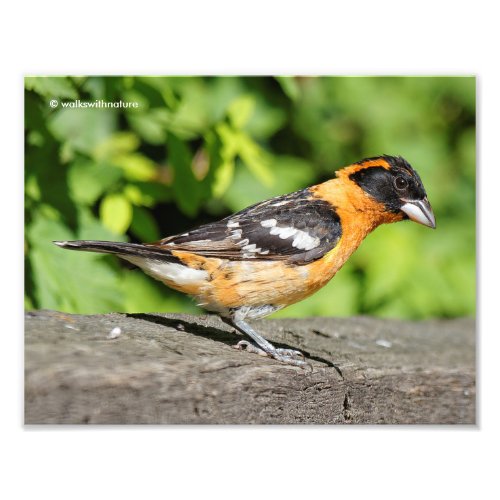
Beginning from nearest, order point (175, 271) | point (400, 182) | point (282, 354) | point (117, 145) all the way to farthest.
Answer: point (175, 271) < point (282, 354) < point (400, 182) < point (117, 145)

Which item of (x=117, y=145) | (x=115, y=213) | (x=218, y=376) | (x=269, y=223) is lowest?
(x=218, y=376)

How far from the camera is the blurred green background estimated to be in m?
6.63

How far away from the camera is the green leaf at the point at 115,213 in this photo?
22.8 ft

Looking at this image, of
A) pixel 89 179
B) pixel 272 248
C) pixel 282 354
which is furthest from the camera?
pixel 89 179

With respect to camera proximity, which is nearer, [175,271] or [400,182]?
[175,271]

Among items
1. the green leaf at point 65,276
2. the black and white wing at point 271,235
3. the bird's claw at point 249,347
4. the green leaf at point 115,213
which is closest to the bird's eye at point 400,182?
the black and white wing at point 271,235

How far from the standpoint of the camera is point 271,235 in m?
6.14

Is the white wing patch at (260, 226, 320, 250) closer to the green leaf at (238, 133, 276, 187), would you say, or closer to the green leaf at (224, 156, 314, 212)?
the green leaf at (238, 133, 276, 187)

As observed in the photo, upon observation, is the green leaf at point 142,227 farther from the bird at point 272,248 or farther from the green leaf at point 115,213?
the bird at point 272,248

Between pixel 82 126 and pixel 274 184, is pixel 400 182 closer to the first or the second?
pixel 274 184

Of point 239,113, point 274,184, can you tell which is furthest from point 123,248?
point 274,184

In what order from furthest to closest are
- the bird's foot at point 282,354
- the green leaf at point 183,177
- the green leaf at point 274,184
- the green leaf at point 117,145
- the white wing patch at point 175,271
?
Answer: the green leaf at point 274,184 < the green leaf at point 117,145 < the green leaf at point 183,177 < the bird's foot at point 282,354 < the white wing patch at point 175,271

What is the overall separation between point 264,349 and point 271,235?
2.63 ft

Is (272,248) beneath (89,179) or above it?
beneath
